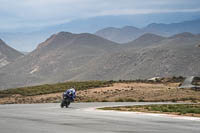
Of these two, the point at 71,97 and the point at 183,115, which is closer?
the point at 183,115

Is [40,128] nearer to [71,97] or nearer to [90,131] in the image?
[90,131]

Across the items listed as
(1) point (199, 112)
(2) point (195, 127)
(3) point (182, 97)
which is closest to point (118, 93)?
(3) point (182, 97)

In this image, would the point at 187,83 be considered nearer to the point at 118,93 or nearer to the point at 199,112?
the point at 118,93

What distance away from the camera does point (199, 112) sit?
75.3ft

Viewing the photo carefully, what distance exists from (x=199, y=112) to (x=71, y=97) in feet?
35.4

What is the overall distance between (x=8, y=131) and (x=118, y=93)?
38901 mm

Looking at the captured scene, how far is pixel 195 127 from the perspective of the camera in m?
16.1

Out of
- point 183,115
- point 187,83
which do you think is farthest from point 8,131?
point 187,83

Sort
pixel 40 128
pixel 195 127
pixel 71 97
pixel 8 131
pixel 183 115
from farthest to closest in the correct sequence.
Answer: pixel 71 97 → pixel 183 115 → pixel 195 127 → pixel 40 128 → pixel 8 131

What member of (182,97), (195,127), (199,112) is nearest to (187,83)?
(182,97)

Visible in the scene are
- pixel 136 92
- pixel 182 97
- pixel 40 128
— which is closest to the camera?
pixel 40 128

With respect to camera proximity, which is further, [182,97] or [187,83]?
[187,83]

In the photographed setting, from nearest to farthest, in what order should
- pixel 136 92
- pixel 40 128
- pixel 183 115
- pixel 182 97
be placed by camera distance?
pixel 40 128 → pixel 183 115 → pixel 182 97 → pixel 136 92

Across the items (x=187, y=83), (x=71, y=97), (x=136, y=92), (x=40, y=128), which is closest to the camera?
(x=40, y=128)
